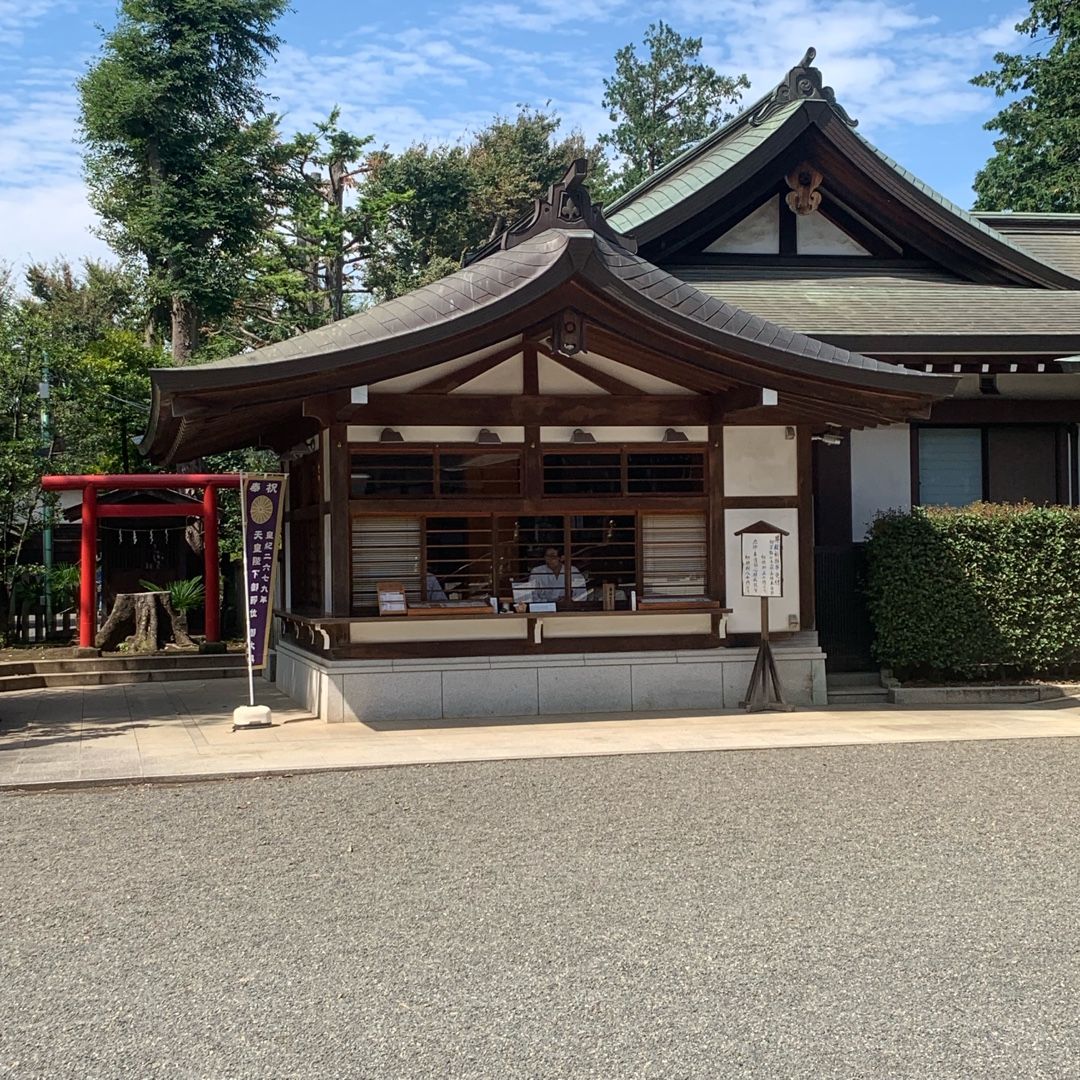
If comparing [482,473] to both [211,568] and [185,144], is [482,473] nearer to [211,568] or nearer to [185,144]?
[211,568]

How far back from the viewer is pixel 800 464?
42.5ft

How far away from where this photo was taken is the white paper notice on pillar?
12.4 m

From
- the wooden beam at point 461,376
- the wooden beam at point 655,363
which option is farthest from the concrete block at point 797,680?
the wooden beam at point 461,376

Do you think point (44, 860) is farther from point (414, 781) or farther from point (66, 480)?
point (66, 480)

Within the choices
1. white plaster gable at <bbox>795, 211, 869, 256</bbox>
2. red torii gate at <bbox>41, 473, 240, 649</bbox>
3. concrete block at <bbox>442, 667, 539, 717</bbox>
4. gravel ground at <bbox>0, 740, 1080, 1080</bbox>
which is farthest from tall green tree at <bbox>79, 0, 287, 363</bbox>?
gravel ground at <bbox>0, 740, 1080, 1080</bbox>

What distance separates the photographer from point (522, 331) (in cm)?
1138

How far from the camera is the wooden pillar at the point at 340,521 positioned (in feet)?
38.5

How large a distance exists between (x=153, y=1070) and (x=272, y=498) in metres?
8.64

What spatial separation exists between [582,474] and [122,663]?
320 inches

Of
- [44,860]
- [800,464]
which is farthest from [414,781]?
[800,464]

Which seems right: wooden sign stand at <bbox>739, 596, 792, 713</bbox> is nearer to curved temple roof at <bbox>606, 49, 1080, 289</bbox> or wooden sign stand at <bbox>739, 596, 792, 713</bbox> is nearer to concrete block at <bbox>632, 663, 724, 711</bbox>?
concrete block at <bbox>632, 663, 724, 711</bbox>

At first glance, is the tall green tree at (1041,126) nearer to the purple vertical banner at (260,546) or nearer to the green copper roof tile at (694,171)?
the green copper roof tile at (694,171)

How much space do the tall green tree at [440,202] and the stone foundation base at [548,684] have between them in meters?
20.9

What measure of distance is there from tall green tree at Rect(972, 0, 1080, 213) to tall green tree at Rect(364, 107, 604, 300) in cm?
1217
